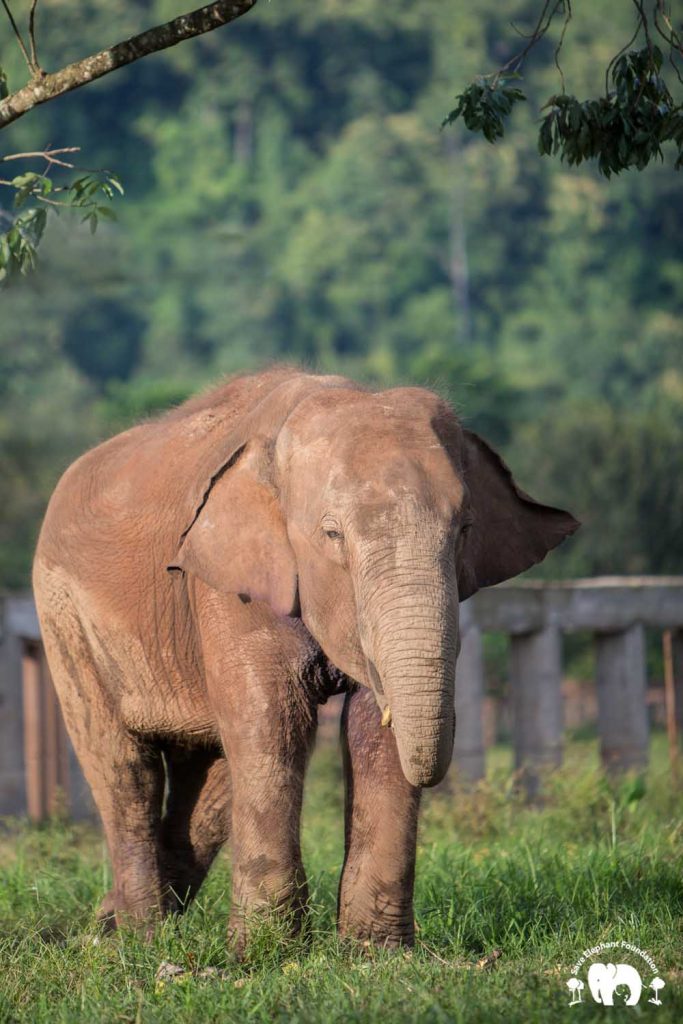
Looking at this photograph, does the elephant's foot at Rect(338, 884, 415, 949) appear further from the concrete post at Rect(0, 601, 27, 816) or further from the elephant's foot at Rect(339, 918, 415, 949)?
the concrete post at Rect(0, 601, 27, 816)

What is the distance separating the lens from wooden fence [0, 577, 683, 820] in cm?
1124

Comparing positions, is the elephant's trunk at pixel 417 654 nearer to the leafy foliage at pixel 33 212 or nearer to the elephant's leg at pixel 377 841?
the elephant's leg at pixel 377 841

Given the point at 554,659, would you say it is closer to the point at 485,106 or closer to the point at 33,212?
the point at 485,106

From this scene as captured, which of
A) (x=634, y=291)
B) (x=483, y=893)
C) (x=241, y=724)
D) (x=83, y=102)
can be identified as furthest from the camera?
(x=83, y=102)

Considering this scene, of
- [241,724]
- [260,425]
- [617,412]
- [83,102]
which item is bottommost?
[241,724]

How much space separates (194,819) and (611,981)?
265 cm

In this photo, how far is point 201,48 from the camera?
289 feet

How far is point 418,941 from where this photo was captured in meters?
6.22

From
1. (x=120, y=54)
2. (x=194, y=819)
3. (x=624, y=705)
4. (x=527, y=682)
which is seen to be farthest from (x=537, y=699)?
(x=120, y=54)

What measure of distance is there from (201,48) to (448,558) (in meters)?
85.7

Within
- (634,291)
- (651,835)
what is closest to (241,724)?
(651,835)

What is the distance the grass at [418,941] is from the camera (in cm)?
518

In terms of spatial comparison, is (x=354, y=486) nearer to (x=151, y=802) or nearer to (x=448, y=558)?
(x=448, y=558)

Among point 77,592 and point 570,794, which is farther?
point 570,794
